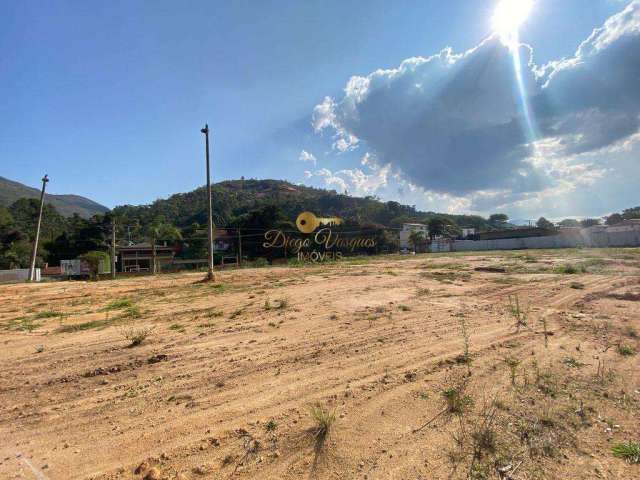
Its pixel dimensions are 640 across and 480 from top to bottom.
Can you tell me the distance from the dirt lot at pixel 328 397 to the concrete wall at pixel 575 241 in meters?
53.1

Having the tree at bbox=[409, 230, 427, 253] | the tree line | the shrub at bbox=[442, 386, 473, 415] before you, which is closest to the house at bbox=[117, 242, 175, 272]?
the tree line

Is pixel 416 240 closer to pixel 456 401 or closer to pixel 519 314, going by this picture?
pixel 519 314

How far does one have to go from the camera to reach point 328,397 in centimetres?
307

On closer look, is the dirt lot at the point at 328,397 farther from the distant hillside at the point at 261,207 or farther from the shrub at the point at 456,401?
the distant hillside at the point at 261,207

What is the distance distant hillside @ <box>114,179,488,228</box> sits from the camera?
68.1m

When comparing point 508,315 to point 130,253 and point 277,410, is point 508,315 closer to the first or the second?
point 277,410

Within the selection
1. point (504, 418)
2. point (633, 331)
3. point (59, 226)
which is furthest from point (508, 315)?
point (59, 226)

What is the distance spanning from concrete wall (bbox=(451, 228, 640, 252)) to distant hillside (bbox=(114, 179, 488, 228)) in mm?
24544

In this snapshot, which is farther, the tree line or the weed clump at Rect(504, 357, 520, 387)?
the tree line

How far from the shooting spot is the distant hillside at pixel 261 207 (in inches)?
2683

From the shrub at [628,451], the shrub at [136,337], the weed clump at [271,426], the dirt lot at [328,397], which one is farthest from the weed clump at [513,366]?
the shrub at [136,337]

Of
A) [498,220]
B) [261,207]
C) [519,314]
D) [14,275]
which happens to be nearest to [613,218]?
[498,220]

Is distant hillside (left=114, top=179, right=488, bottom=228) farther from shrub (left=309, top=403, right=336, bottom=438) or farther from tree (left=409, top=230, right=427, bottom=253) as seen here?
shrub (left=309, top=403, right=336, bottom=438)

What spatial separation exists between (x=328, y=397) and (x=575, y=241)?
59596mm
